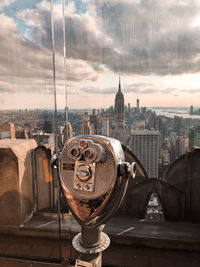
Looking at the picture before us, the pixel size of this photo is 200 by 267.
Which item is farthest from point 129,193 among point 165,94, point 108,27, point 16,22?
point 16,22

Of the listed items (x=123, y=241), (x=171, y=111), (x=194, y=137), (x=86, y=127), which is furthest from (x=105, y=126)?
(x=123, y=241)

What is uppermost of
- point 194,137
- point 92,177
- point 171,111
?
point 171,111

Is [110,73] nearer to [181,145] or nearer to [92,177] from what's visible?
[181,145]

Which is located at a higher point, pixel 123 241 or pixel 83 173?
pixel 83 173

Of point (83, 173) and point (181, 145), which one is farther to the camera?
point (181, 145)

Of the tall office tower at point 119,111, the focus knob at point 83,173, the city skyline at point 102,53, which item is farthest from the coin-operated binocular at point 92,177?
the city skyline at point 102,53

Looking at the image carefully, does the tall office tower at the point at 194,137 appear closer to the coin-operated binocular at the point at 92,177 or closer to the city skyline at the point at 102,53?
the city skyline at the point at 102,53
